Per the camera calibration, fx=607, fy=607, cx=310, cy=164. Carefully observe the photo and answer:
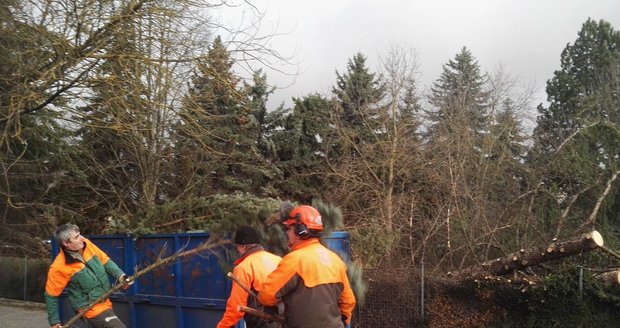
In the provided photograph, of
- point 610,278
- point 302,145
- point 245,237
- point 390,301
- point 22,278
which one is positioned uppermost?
point 302,145

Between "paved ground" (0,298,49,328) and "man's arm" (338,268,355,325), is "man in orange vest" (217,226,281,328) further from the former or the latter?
"paved ground" (0,298,49,328)

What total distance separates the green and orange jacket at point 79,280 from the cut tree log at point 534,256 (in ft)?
22.6

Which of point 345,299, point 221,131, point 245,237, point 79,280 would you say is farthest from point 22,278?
point 345,299

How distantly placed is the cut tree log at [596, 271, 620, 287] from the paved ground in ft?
34.6

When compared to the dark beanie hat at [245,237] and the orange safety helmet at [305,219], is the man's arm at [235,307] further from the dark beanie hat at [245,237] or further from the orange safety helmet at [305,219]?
the orange safety helmet at [305,219]

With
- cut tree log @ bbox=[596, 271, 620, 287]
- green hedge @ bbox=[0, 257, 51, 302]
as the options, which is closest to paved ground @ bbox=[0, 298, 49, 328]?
green hedge @ bbox=[0, 257, 51, 302]

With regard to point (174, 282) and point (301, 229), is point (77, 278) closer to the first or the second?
point (174, 282)

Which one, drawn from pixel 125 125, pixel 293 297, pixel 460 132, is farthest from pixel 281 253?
pixel 460 132

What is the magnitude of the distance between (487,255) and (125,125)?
7966mm

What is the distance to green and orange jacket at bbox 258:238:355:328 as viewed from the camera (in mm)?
3707

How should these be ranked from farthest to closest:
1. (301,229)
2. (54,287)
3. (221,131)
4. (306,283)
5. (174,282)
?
(221,131), (174,282), (54,287), (301,229), (306,283)

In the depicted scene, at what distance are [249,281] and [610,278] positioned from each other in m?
7.48

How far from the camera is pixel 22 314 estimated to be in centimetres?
1447

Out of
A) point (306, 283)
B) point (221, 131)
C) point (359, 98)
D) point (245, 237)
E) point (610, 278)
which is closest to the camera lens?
point (306, 283)
